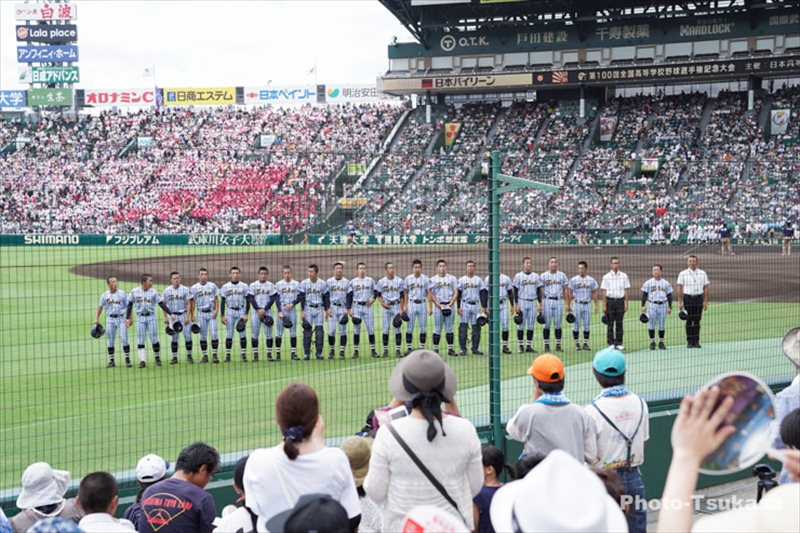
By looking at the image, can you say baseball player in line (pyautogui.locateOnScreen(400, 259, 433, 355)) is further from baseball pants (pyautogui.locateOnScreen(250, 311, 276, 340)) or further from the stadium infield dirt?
baseball pants (pyautogui.locateOnScreen(250, 311, 276, 340))

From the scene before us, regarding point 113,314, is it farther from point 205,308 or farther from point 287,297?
point 287,297

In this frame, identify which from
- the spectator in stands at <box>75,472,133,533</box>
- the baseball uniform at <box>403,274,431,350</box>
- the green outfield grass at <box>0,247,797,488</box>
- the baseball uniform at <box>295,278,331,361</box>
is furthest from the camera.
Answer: the baseball uniform at <box>403,274,431,350</box>

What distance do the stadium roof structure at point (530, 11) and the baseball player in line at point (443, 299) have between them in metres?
34.0

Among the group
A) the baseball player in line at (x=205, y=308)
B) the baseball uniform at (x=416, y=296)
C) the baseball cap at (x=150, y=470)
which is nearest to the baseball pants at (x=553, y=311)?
the baseball uniform at (x=416, y=296)

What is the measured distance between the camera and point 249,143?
6000cm

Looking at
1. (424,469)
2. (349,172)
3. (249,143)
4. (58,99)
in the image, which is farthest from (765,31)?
(58,99)

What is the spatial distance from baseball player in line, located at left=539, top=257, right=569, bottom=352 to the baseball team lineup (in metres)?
0.02

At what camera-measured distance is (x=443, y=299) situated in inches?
612

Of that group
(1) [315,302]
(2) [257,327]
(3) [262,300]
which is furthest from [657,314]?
(2) [257,327]

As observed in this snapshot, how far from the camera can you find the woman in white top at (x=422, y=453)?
12.6 feet

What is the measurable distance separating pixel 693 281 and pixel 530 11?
36.9 m

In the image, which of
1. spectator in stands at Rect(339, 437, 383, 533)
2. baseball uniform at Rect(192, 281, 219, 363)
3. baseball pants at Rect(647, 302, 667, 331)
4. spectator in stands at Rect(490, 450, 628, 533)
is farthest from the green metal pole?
baseball pants at Rect(647, 302, 667, 331)

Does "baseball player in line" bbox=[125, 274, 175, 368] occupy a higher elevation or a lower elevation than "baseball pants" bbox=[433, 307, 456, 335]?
higher

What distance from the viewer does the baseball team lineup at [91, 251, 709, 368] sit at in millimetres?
14875
